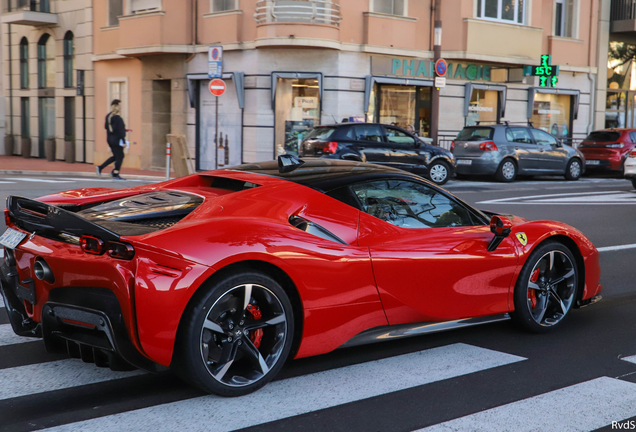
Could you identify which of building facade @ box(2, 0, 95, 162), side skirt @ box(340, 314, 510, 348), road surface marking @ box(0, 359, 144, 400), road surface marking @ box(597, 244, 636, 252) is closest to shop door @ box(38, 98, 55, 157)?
building facade @ box(2, 0, 95, 162)

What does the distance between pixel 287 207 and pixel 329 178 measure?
0.46 m

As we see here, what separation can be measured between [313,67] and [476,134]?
204 inches

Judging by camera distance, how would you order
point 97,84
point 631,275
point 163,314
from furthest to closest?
point 97,84
point 631,275
point 163,314

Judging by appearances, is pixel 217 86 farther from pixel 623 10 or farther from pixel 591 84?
pixel 623 10

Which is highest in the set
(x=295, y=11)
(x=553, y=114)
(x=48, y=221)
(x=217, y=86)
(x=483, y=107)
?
(x=295, y=11)

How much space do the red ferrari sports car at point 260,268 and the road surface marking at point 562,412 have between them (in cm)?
89

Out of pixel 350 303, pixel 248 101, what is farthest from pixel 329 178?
pixel 248 101

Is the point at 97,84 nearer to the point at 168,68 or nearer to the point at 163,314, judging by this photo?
the point at 168,68

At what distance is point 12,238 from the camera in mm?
4191

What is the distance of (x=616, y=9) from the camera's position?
29.3 meters

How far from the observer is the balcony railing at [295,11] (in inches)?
822

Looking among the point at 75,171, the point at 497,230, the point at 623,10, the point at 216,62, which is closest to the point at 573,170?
the point at 216,62

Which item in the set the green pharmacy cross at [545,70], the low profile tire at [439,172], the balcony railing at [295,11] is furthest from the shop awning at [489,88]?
the low profile tire at [439,172]

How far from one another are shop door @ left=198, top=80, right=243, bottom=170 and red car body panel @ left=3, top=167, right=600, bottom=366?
17.3 metres
